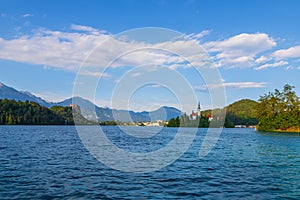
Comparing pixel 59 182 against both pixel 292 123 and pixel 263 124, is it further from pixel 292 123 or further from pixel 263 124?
pixel 263 124

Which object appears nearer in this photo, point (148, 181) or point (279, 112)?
point (148, 181)

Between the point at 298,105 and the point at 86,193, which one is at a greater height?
the point at 298,105

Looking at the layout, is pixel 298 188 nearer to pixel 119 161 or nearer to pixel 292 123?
pixel 119 161

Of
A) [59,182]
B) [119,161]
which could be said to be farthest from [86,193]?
[119,161]

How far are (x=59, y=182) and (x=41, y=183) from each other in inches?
43.7

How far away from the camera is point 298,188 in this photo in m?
18.3

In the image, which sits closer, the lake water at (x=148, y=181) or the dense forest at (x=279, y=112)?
the lake water at (x=148, y=181)

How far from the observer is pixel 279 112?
467ft

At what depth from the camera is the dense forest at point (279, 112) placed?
433ft

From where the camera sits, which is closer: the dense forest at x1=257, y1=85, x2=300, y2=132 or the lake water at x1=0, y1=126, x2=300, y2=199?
the lake water at x1=0, y1=126, x2=300, y2=199

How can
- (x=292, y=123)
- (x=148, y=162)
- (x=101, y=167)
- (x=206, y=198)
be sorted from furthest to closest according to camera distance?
1. (x=292, y=123)
2. (x=148, y=162)
3. (x=101, y=167)
4. (x=206, y=198)

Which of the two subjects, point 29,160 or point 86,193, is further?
point 29,160

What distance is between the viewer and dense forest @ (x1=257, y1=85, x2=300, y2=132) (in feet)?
433

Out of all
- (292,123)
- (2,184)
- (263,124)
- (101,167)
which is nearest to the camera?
(2,184)
